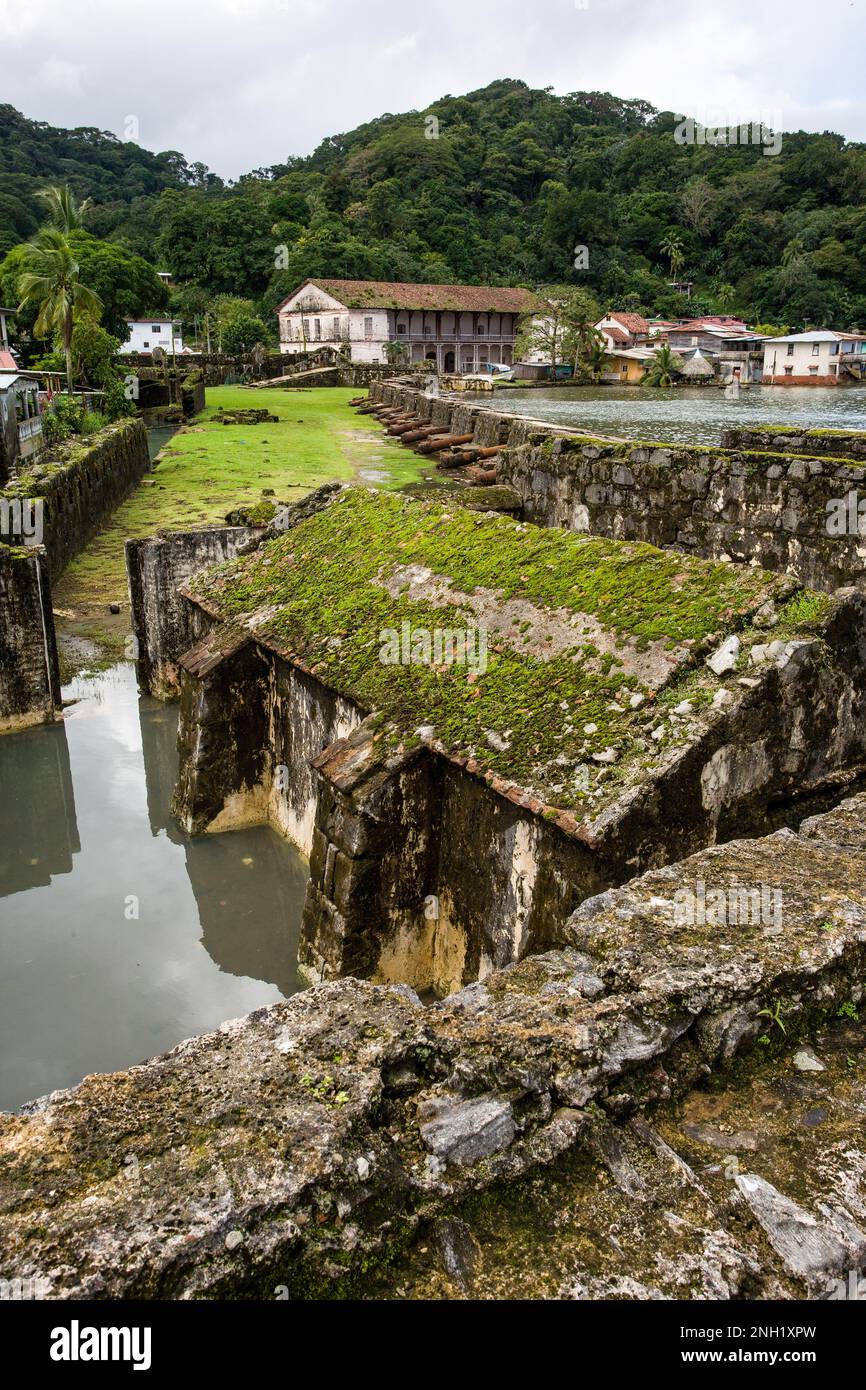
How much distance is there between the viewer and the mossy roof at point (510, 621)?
7.40m

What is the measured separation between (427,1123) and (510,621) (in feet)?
18.6

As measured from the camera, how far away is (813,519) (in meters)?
11.2

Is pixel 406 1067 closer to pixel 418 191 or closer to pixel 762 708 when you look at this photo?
pixel 762 708

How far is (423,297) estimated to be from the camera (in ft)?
261

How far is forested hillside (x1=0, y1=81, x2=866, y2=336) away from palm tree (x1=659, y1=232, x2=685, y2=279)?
246 mm

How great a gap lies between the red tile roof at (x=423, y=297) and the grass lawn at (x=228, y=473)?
3169 cm

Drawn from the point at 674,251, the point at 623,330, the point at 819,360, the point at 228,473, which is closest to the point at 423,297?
the point at 623,330

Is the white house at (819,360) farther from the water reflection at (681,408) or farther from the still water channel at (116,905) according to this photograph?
the still water channel at (116,905)

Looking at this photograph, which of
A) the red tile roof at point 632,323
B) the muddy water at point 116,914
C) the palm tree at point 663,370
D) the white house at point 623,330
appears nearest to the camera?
the muddy water at point 116,914

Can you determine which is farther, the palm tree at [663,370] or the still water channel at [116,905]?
the palm tree at [663,370]

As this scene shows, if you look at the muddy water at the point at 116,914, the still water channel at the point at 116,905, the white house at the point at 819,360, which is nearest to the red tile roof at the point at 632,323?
the white house at the point at 819,360

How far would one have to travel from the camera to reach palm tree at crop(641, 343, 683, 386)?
57.5 meters

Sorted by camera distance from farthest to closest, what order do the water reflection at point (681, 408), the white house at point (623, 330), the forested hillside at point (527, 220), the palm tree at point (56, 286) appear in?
the forested hillside at point (527, 220), the white house at point (623, 330), the palm tree at point (56, 286), the water reflection at point (681, 408)

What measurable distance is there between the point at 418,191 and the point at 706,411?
88.5 meters
